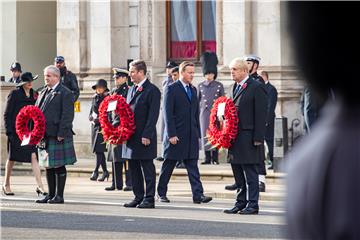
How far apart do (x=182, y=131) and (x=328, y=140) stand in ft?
42.8

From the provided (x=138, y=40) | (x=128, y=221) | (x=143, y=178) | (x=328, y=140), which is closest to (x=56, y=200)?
(x=143, y=178)

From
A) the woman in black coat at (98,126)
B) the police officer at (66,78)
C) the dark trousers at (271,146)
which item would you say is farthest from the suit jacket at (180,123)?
the police officer at (66,78)

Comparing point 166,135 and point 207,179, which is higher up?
point 166,135

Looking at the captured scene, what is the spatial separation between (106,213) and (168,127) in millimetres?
1615

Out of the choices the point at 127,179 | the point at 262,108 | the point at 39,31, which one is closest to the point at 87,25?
the point at 39,31

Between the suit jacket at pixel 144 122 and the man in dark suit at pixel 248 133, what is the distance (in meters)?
1.33

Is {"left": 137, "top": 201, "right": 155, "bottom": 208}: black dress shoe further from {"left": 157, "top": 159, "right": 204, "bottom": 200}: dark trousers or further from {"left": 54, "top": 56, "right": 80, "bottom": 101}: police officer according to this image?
{"left": 54, "top": 56, "right": 80, "bottom": 101}: police officer

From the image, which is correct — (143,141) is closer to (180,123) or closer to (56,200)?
(180,123)

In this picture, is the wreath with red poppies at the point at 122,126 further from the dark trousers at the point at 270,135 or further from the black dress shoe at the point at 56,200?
the dark trousers at the point at 270,135

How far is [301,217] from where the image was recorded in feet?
6.23

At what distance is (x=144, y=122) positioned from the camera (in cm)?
1461

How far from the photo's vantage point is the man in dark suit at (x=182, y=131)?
14.8 meters

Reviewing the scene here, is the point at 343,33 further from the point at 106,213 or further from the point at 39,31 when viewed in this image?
the point at 39,31

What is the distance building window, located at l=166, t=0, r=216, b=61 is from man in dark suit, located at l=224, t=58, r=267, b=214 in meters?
9.95
